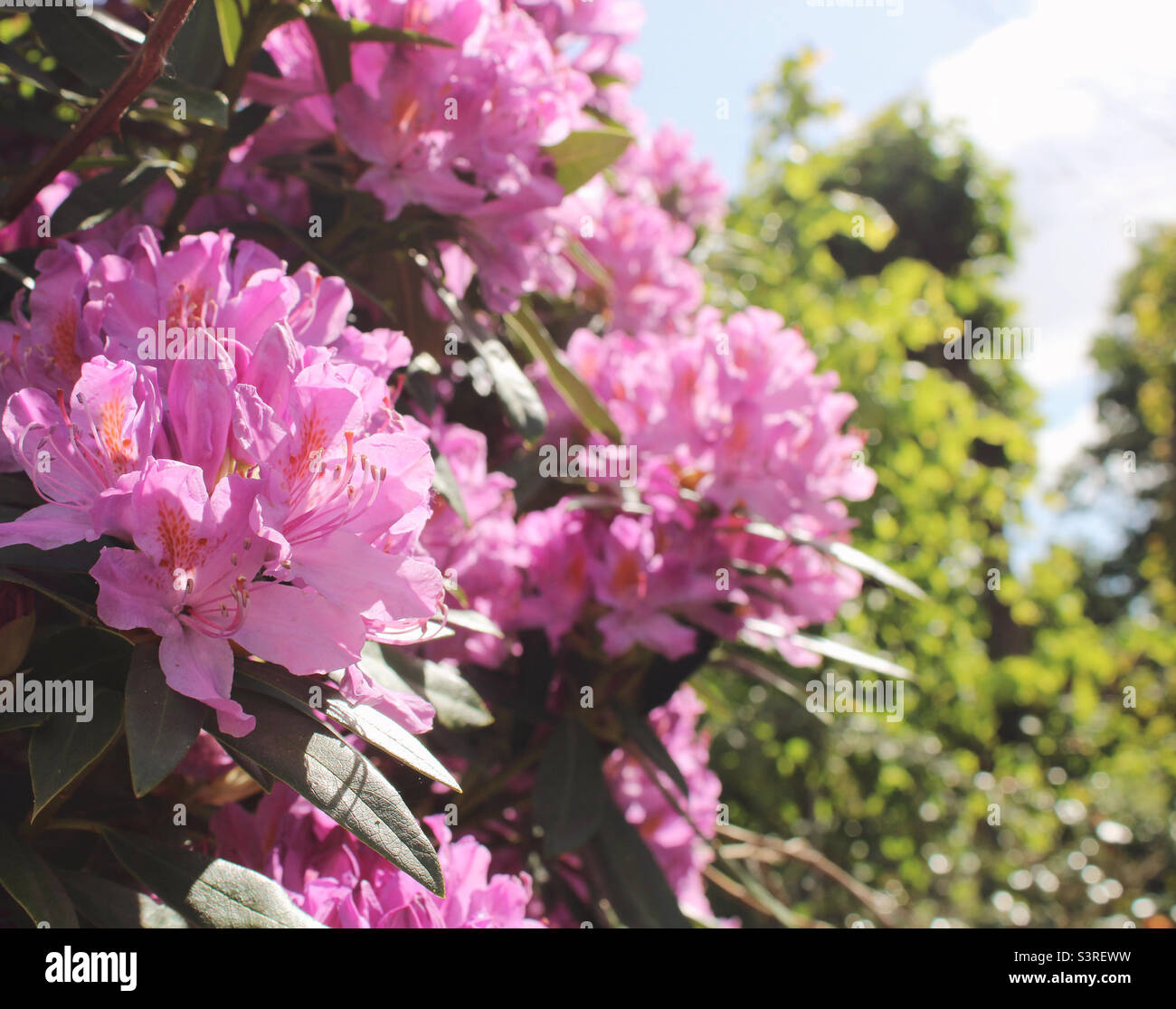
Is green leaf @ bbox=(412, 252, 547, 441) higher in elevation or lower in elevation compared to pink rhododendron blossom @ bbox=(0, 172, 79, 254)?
lower

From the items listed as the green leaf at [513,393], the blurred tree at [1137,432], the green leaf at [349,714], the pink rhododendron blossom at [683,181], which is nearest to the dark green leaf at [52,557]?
the green leaf at [349,714]

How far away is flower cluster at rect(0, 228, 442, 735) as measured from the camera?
0.60 metres

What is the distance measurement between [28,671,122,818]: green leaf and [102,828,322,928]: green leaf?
0.15 m

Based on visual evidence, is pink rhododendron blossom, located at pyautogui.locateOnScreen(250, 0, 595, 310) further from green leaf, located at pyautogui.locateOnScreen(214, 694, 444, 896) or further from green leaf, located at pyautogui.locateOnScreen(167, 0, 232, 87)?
green leaf, located at pyautogui.locateOnScreen(214, 694, 444, 896)

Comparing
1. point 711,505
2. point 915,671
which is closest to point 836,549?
point 711,505

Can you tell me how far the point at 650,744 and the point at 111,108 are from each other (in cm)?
94

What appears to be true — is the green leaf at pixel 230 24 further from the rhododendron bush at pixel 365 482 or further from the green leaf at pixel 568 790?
the green leaf at pixel 568 790

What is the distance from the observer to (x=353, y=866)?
2.81 feet

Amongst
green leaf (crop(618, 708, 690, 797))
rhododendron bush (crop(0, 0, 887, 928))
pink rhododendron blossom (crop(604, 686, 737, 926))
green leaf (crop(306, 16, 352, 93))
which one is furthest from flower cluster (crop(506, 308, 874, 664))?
green leaf (crop(306, 16, 352, 93))

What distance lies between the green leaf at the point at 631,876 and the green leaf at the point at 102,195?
91cm

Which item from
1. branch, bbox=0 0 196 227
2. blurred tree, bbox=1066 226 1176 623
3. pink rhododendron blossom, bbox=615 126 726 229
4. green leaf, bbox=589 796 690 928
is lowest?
green leaf, bbox=589 796 690 928

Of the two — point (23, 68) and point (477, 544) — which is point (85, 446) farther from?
point (477, 544)

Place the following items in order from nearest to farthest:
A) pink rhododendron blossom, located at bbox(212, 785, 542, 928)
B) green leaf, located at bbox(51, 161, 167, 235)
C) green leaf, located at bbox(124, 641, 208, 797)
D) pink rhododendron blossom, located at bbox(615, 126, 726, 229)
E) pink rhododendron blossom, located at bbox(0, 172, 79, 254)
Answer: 1. green leaf, located at bbox(124, 641, 208, 797)
2. pink rhododendron blossom, located at bbox(212, 785, 542, 928)
3. green leaf, located at bbox(51, 161, 167, 235)
4. pink rhododendron blossom, located at bbox(0, 172, 79, 254)
5. pink rhododendron blossom, located at bbox(615, 126, 726, 229)
